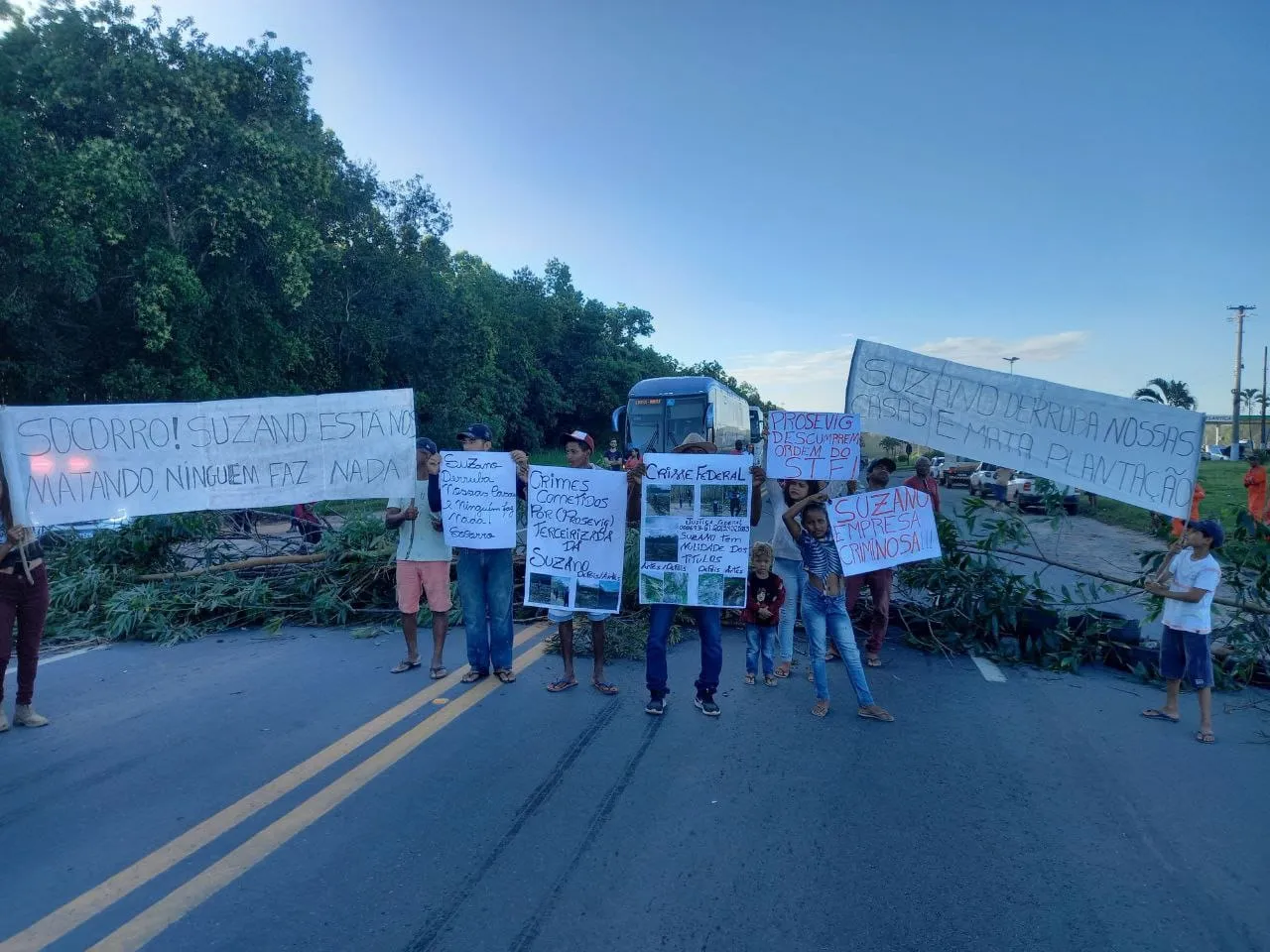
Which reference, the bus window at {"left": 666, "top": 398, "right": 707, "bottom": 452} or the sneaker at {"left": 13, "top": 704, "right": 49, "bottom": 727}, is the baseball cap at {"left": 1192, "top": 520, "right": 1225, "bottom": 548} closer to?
the sneaker at {"left": 13, "top": 704, "right": 49, "bottom": 727}

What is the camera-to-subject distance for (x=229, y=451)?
6.48 m

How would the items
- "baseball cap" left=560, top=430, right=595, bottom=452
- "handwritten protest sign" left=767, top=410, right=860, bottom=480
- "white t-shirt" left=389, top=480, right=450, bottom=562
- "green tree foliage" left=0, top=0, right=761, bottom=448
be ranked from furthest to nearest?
"green tree foliage" left=0, top=0, right=761, bottom=448 < "white t-shirt" left=389, top=480, right=450, bottom=562 < "baseball cap" left=560, top=430, right=595, bottom=452 < "handwritten protest sign" left=767, top=410, right=860, bottom=480

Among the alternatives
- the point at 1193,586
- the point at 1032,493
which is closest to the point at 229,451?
the point at 1193,586

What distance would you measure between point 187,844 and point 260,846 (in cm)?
37

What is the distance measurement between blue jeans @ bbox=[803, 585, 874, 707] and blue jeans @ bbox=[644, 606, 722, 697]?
27.5 inches

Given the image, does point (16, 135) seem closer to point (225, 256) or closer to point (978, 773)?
point (225, 256)

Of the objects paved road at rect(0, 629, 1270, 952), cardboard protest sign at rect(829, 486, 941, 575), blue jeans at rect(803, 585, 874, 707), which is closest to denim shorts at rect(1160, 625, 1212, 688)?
paved road at rect(0, 629, 1270, 952)

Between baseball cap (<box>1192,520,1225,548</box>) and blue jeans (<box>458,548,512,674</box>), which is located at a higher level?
baseball cap (<box>1192,520,1225,548</box>)

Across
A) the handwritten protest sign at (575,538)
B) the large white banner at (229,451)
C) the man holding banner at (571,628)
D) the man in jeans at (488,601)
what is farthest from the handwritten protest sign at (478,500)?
the man holding banner at (571,628)

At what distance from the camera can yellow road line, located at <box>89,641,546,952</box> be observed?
10.3ft

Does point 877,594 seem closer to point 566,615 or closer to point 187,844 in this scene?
point 566,615

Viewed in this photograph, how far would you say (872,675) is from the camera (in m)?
6.64

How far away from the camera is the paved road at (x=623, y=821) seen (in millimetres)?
3207

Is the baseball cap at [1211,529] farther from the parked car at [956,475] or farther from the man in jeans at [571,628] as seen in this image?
the parked car at [956,475]
